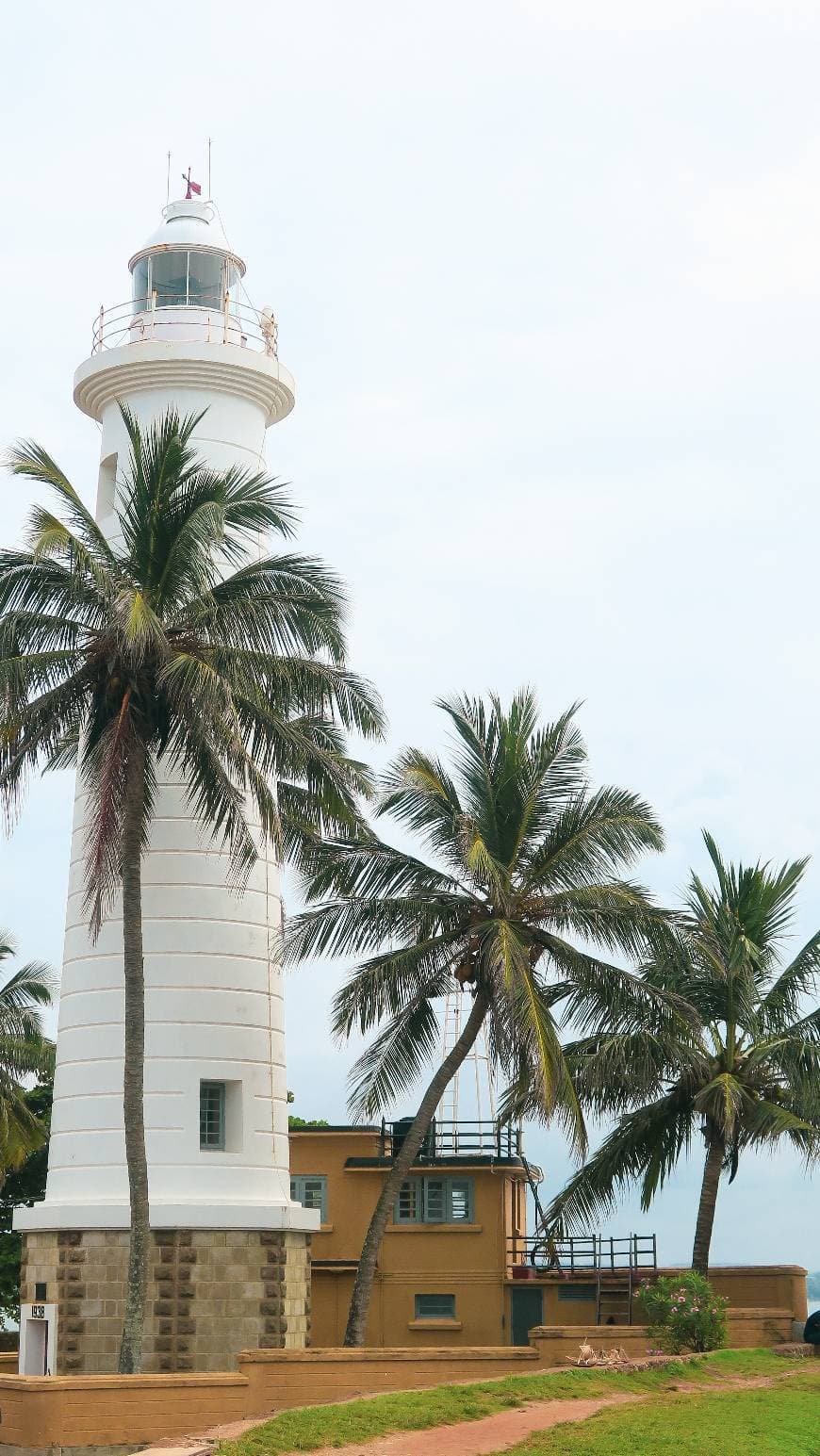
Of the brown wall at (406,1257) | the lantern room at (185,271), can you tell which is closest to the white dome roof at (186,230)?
the lantern room at (185,271)

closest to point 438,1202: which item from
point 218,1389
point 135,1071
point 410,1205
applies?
point 410,1205

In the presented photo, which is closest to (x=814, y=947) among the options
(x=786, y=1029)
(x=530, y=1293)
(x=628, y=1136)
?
(x=786, y=1029)

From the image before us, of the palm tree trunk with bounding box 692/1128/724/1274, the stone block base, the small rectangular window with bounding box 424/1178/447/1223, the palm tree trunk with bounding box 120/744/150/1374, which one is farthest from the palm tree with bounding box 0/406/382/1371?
the small rectangular window with bounding box 424/1178/447/1223

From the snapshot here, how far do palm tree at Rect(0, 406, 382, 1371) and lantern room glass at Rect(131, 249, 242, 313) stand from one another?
16.4 feet

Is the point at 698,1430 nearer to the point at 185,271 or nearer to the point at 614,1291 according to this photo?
the point at 614,1291

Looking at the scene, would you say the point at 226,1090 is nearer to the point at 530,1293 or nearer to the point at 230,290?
the point at 530,1293

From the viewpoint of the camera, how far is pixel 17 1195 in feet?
164

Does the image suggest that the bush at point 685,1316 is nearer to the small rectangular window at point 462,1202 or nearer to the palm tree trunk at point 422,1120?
the palm tree trunk at point 422,1120

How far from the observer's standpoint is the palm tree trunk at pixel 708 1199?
106ft

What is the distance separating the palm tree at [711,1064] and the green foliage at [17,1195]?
1937 cm

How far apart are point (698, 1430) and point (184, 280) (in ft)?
71.1

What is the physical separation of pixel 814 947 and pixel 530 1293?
9497 mm

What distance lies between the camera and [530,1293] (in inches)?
1428

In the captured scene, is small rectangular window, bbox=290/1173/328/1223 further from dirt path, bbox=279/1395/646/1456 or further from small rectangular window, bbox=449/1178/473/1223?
dirt path, bbox=279/1395/646/1456
